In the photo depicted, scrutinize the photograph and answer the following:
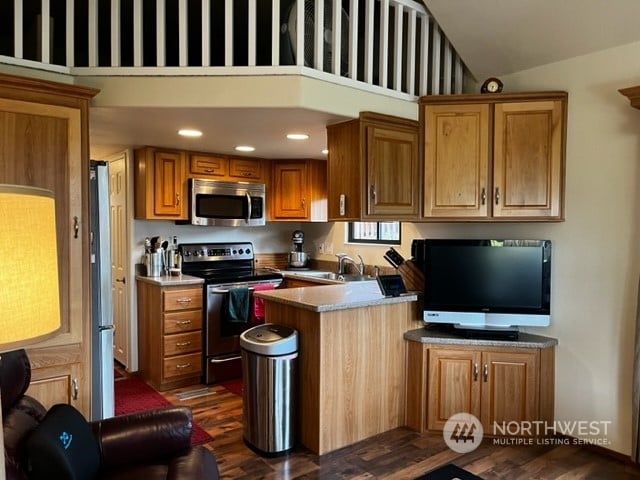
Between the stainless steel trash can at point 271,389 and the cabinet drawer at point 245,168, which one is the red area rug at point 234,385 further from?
the cabinet drawer at point 245,168

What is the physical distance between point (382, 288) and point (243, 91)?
1.57 metres

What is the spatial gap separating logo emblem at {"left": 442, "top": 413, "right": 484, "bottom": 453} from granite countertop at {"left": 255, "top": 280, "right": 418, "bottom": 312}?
0.85m

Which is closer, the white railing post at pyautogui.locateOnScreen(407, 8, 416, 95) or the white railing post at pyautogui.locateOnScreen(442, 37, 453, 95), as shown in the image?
the white railing post at pyautogui.locateOnScreen(407, 8, 416, 95)

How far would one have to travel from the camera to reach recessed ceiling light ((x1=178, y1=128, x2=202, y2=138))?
3.41 meters

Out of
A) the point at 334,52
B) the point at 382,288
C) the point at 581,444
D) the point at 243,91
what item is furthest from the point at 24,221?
the point at 581,444

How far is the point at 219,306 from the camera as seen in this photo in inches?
167

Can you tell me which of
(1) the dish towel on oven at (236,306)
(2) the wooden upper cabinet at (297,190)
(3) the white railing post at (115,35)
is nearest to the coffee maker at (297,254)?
(2) the wooden upper cabinet at (297,190)

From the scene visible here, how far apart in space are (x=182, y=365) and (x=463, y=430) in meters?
2.40

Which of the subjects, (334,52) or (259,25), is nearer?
(334,52)

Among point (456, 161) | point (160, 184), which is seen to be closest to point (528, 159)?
point (456, 161)

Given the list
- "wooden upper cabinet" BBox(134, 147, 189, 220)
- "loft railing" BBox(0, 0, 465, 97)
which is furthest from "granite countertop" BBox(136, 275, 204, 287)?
"loft railing" BBox(0, 0, 465, 97)

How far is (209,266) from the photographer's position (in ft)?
16.0

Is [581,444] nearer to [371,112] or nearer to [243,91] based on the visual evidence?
[371,112]

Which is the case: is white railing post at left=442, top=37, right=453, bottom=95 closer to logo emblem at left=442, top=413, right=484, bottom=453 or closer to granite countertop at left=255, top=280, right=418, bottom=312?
granite countertop at left=255, top=280, right=418, bottom=312
